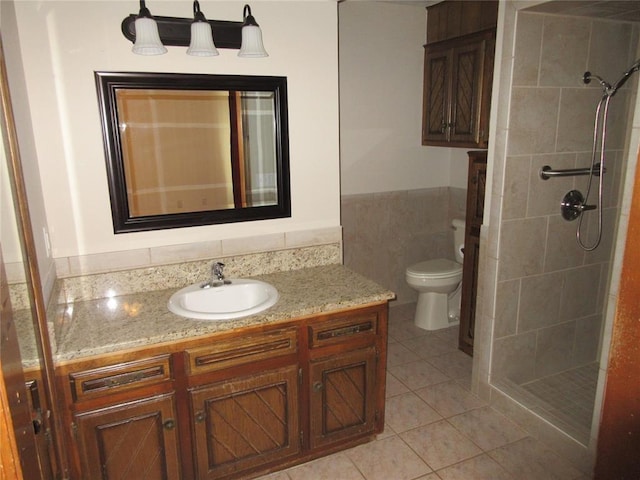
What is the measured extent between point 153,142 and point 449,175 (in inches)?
107

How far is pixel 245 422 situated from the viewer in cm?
197

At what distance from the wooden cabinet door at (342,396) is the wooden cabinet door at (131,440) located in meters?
0.63

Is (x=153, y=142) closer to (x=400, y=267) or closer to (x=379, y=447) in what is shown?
(x=379, y=447)

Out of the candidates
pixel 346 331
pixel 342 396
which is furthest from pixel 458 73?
pixel 342 396

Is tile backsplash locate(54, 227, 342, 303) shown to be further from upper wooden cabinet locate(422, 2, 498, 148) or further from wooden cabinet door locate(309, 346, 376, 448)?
upper wooden cabinet locate(422, 2, 498, 148)

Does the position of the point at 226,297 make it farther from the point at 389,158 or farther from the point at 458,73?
the point at 458,73

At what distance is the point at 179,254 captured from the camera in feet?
7.26

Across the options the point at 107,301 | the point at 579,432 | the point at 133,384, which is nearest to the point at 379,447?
the point at 579,432

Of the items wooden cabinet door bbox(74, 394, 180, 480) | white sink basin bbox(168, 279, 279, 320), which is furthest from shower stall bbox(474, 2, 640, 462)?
wooden cabinet door bbox(74, 394, 180, 480)

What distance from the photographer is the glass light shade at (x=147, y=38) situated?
Result: 1.81 metres

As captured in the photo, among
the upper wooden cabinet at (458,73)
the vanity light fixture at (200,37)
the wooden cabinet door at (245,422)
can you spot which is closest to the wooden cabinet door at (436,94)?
the upper wooden cabinet at (458,73)

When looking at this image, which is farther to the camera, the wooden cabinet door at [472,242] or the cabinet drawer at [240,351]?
the wooden cabinet door at [472,242]

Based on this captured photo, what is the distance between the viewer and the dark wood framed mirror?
79.5 inches

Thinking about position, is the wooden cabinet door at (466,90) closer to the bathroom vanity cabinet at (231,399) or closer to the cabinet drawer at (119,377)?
the bathroom vanity cabinet at (231,399)
